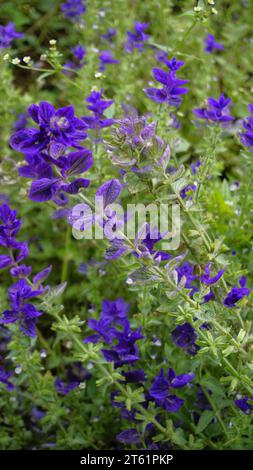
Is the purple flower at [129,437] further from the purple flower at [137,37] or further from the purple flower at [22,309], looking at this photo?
the purple flower at [137,37]

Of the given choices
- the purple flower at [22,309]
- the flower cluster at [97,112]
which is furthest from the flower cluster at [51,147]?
the flower cluster at [97,112]

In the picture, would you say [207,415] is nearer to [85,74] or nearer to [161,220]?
[161,220]

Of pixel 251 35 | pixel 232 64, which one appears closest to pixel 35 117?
pixel 232 64

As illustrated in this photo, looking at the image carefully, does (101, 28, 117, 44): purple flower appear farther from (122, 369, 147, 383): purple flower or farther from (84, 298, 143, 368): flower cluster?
(122, 369, 147, 383): purple flower

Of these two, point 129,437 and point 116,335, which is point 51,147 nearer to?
point 116,335
